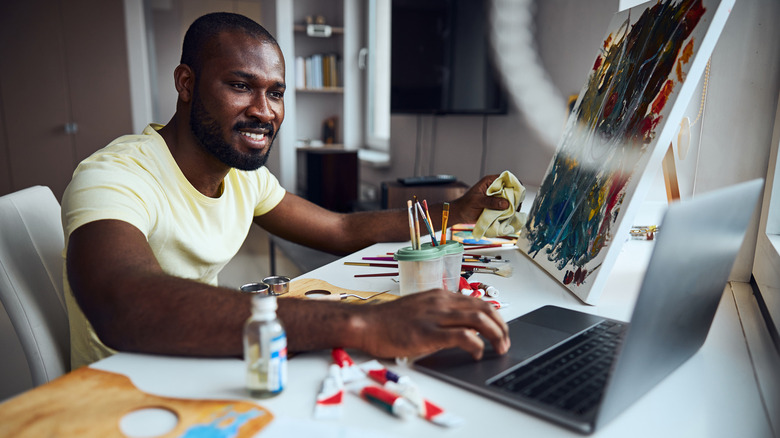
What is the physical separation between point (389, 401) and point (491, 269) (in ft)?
1.95

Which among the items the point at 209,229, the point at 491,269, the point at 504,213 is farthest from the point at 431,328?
the point at 209,229

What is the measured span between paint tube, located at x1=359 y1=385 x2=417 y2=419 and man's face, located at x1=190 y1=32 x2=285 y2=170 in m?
0.80

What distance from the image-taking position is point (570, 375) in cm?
63

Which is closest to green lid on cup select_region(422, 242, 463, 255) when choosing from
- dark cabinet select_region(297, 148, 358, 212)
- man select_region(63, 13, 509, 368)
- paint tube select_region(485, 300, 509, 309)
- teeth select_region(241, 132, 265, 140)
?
paint tube select_region(485, 300, 509, 309)

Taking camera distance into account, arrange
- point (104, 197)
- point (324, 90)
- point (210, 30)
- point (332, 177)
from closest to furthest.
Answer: point (104, 197) → point (210, 30) → point (332, 177) → point (324, 90)

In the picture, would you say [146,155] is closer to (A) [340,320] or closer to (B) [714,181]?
(A) [340,320]

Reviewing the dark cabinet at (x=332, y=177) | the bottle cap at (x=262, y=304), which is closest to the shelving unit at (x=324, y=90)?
the dark cabinet at (x=332, y=177)

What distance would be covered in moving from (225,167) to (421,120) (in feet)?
7.67

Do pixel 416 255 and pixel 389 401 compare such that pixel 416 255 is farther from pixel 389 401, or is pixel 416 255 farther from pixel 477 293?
pixel 389 401

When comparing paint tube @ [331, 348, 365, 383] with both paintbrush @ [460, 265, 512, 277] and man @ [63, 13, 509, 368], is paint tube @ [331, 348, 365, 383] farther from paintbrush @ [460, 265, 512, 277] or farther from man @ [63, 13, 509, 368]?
paintbrush @ [460, 265, 512, 277]

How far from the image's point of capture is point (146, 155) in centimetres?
113

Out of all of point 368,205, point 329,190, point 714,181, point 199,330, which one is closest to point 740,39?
point 714,181

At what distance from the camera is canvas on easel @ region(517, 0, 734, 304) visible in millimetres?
823

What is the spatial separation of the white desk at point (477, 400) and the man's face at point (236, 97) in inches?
25.5
